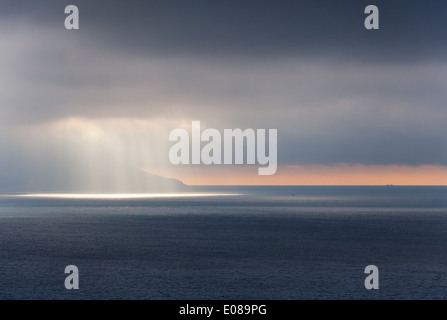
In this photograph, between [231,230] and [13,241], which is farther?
[231,230]

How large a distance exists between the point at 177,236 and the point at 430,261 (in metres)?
57.7

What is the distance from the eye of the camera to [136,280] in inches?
2635
